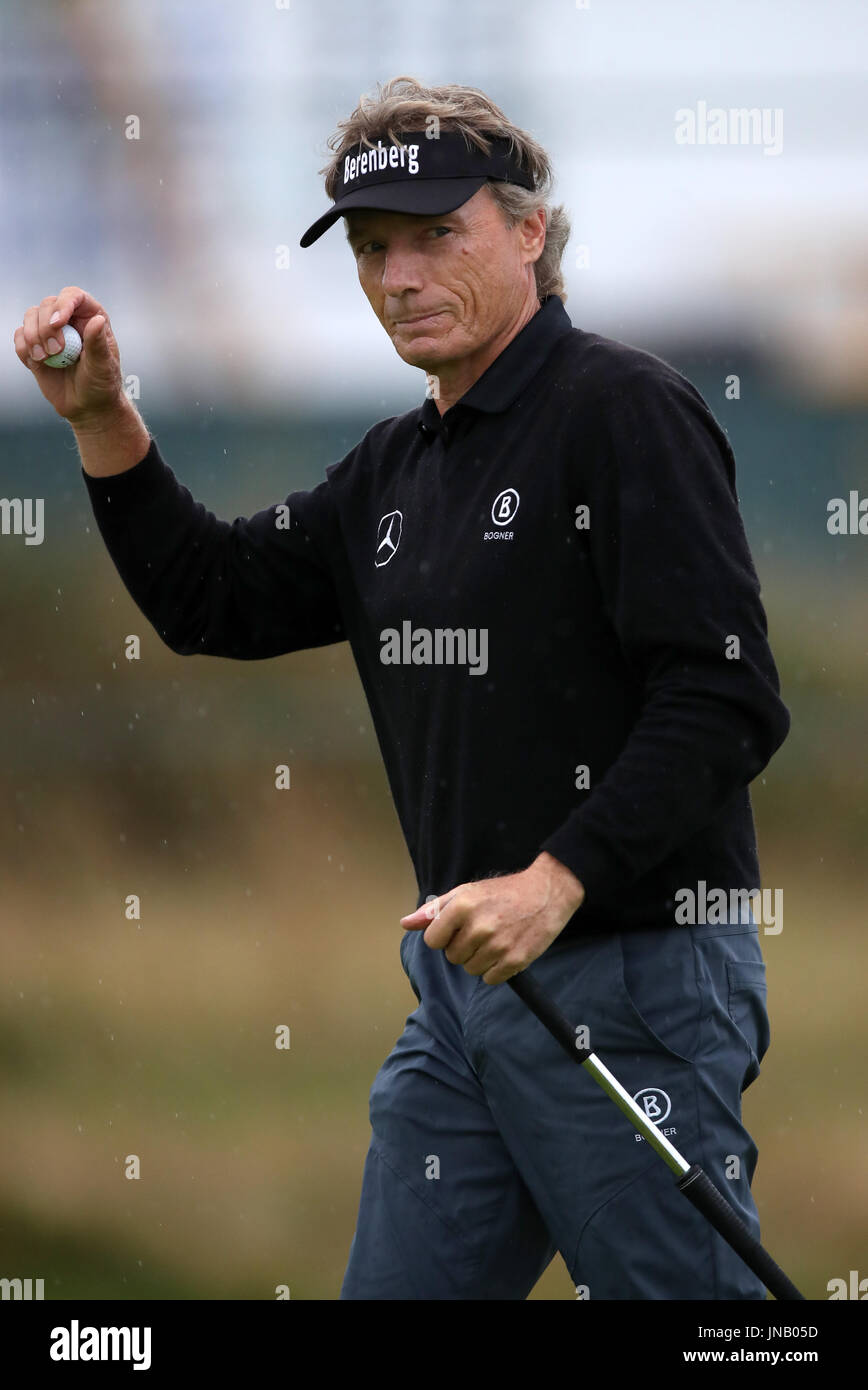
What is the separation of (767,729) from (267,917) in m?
5.18

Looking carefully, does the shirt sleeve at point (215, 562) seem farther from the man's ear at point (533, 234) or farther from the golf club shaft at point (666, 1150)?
the golf club shaft at point (666, 1150)

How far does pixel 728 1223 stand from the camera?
176cm

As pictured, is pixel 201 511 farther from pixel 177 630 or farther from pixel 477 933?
pixel 477 933

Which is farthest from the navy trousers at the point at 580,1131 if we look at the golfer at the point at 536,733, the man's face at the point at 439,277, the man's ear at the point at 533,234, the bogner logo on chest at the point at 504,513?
the man's ear at the point at 533,234

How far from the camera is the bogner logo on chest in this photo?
186cm

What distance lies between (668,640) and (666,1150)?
20.9 inches

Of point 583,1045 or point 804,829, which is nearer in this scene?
point 583,1045

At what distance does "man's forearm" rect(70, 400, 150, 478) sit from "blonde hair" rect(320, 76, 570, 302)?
15.0 inches

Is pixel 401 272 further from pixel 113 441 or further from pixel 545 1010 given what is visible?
Answer: pixel 545 1010

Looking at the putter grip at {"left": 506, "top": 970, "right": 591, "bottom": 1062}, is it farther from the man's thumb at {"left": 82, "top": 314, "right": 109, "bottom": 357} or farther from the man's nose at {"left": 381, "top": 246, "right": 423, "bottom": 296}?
the man's thumb at {"left": 82, "top": 314, "right": 109, "bottom": 357}

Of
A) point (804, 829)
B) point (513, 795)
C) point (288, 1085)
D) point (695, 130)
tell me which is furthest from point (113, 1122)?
point (513, 795)

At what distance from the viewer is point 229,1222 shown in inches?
202

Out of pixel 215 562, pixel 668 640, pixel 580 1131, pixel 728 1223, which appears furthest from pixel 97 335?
pixel 728 1223

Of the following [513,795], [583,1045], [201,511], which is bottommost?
[583,1045]
